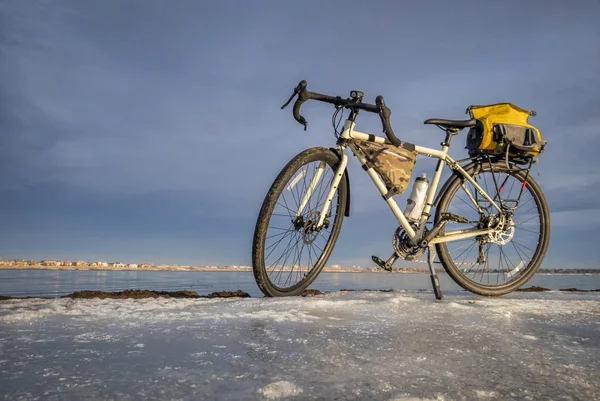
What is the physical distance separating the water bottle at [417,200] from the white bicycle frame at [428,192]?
0.29ft

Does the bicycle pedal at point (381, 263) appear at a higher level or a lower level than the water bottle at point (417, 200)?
lower

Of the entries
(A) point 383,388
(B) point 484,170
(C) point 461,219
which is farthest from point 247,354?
(B) point 484,170

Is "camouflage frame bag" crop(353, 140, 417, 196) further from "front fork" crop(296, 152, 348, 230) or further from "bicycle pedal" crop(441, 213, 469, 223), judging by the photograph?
"bicycle pedal" crop(441, 213, 469, 223)

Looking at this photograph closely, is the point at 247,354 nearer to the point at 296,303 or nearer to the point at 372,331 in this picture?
the point at 372,331

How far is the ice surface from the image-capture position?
1.39m

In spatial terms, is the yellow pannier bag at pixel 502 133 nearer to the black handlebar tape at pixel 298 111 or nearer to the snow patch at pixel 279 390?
the black handlebar tape at pixel 298 111

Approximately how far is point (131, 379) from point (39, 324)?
1.42m

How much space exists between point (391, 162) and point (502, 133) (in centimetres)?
174

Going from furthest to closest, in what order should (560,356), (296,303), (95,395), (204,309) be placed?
(296,303) → (204,309) → (560,356) → (95,395)

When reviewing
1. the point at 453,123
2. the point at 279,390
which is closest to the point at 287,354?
the point at 279,390

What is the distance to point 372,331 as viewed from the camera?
2.44m

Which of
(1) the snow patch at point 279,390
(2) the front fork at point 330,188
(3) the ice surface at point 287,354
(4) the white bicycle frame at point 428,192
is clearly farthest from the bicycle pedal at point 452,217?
(1) the snow patch at point 279,390

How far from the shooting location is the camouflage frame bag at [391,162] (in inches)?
191

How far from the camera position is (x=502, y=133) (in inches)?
222
